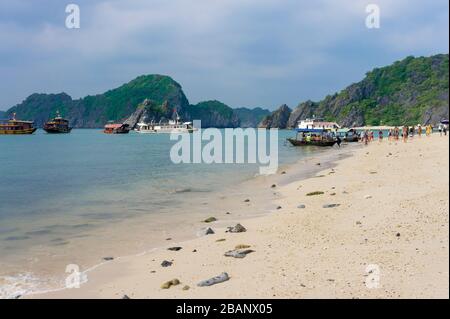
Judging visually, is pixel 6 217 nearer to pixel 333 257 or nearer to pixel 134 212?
pixel 134 212

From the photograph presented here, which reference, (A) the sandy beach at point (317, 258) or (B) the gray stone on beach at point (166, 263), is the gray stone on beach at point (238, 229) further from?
(B) the gray stone on beach at point (166, 263)

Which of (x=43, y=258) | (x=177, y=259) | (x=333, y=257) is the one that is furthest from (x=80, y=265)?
(x=333, y=257)

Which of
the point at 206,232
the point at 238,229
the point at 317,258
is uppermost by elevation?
the point at 317,258

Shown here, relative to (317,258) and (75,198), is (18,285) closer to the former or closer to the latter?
(317,258)

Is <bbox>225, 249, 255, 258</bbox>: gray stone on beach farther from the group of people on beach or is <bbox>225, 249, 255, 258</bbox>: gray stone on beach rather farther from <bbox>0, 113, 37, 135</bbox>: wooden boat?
<bbox>0, 113, 37, 135</bbox>: wooden boat

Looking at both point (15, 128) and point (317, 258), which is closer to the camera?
point (317, 258)

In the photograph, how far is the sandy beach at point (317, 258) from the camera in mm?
8234

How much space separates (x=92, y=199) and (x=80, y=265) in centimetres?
1490

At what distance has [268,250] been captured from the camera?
1176 centimetres

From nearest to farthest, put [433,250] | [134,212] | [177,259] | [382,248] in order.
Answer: [433,250] < [382,248] < [177,259] < [134,212]

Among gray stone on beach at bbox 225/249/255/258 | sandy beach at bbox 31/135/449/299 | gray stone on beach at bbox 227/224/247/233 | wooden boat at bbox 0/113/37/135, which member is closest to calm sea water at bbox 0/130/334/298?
sandy beach at bbox 31/135/449/299

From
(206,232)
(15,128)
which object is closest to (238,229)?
(206,232)

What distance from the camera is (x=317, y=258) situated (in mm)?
10234

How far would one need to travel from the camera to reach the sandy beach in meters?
8.23
